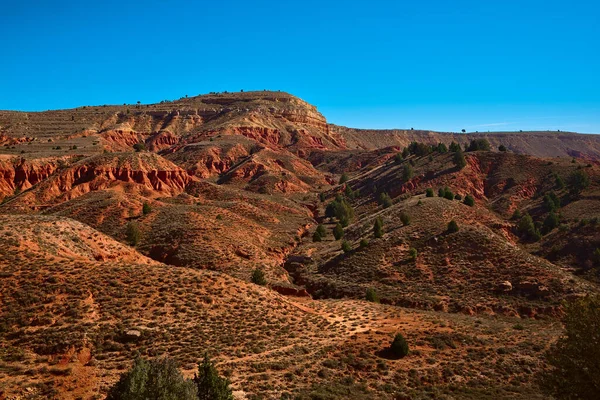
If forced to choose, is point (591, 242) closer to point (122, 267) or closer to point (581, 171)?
point (581, 171)

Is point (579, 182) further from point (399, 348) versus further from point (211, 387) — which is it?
point (211, 387)

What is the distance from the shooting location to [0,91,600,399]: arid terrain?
64.0 ft

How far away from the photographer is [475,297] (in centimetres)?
3700

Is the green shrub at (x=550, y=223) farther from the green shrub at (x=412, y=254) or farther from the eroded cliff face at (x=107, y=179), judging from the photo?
the eroded cliff face at (x=107, y=179)

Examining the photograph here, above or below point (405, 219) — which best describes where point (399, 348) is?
below

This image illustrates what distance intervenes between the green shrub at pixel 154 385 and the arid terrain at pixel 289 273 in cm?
453

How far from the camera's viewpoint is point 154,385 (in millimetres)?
12516

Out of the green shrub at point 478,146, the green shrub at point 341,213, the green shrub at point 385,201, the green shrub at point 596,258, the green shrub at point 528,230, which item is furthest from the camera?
the green shrub at point 478,146

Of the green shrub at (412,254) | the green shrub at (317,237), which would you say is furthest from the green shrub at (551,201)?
the green shrub at (317,237)

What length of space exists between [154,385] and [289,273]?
34.7 metres

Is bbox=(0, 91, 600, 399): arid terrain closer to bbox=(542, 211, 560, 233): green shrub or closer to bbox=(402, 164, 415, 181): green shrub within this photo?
bbox=(542, 211, 560, 233): green shrub

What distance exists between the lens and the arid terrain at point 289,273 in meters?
19.5

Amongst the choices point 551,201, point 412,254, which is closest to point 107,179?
point 412,254

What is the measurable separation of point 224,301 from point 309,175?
285 feet
